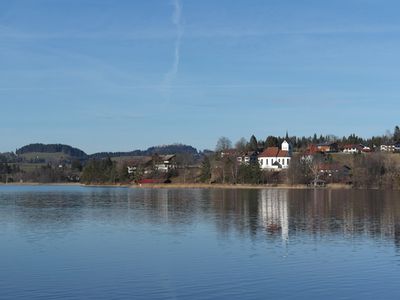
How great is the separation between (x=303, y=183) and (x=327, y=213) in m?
78.5

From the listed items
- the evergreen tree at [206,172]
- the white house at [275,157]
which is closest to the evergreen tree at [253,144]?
the white house at [275,157]

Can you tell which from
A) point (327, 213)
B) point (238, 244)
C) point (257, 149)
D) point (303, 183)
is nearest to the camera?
point (238, 244)

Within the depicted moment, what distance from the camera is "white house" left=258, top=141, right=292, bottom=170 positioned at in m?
172

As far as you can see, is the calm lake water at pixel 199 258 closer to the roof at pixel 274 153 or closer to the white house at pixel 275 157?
the white house at pixel 275 157

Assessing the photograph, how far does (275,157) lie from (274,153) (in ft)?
5.88

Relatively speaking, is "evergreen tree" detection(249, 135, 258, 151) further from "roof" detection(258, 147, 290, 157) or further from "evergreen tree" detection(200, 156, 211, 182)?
"evergreen tree" detection(200, 156, 211, 182)

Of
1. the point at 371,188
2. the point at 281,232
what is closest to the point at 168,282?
the point at 281,232

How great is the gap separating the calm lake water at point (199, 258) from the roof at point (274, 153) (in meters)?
129

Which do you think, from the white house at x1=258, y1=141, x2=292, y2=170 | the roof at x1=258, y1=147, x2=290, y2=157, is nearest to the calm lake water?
the white house at x1=258, y1=141, x2=292, y2=170

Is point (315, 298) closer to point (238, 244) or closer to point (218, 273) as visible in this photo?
point (218, 273)

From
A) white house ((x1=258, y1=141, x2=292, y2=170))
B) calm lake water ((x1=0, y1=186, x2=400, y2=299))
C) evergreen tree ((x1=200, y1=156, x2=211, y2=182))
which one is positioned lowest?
calm lake water ((x1=0, y1=186, x2=400, y2=299))

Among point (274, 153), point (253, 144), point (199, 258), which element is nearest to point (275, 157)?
point (274, 153)

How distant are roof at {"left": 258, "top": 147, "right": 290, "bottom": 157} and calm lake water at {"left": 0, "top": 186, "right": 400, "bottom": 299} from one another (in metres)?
129

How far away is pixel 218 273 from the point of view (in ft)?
78.1
